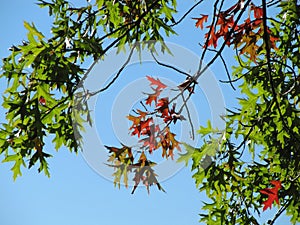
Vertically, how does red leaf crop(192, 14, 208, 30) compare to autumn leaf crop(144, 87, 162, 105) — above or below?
above

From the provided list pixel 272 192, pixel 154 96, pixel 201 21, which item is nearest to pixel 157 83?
pixel 154 96

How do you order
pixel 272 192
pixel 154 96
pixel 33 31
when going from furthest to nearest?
pixel 272 192 → pixel 154 96 → pixel 33 31

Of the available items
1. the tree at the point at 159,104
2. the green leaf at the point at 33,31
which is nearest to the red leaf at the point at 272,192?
the tree at the point at 159,104

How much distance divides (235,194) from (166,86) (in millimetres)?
1541

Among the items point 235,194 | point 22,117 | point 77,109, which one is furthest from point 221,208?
point 22,117

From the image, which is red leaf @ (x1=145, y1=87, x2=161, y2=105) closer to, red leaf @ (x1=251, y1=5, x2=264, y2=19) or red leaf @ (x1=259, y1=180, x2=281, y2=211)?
red leaf @ (x1=251, y1=5, x2=264, y2=19)

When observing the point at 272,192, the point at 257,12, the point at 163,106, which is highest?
the point at 257,12

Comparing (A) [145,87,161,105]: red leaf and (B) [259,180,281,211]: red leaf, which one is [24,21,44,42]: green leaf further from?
(B) [259,180,281,211]: red leaf

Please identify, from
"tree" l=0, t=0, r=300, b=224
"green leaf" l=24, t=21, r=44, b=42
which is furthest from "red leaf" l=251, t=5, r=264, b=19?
"green leaf" l=24, t=21, r=44, b=42

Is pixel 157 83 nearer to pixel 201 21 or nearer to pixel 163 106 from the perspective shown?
pixel 163 106

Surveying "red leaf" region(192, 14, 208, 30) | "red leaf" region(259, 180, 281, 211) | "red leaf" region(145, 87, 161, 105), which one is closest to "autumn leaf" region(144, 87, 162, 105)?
"red leaf" region(145, 87, 161, 105)

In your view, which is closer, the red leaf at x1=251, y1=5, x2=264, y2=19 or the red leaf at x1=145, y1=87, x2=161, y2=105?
the red leaf at x1=145, y1=87, x2=161, y2=105

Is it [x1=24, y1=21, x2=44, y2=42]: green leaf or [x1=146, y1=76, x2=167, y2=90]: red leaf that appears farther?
[x1=146, y1=76, x2=167, y2=90]: red leaf

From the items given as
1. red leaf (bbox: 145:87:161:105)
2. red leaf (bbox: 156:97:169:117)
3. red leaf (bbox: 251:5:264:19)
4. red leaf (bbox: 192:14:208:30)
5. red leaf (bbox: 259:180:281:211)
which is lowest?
red leaf (bbox: 259:180:281:211)
